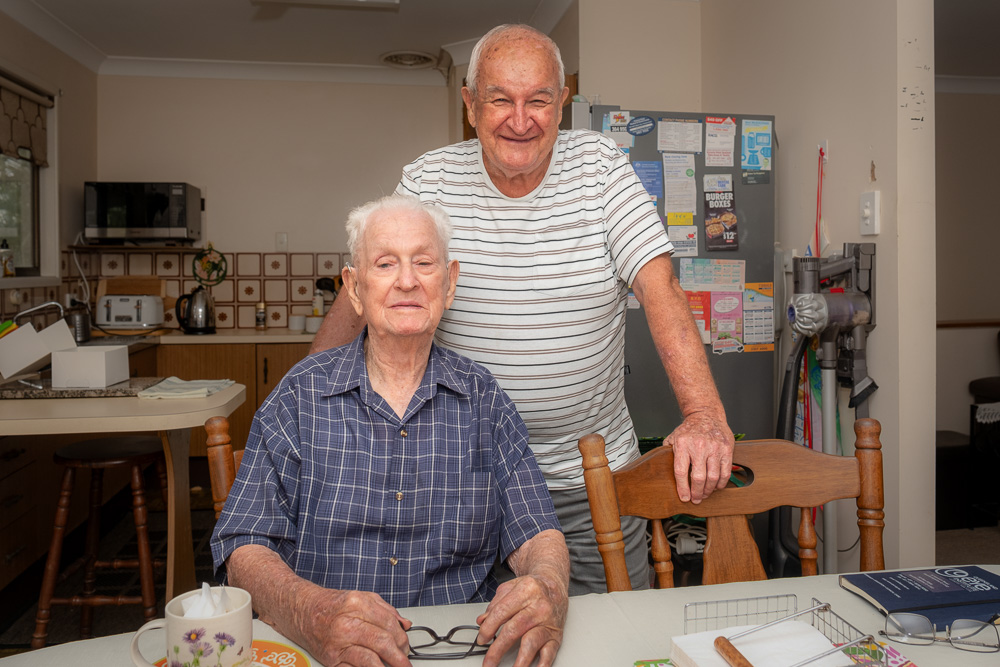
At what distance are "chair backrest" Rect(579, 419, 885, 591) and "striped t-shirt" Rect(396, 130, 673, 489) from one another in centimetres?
30

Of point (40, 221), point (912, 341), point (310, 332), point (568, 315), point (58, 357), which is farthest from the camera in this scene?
point (310, 332)

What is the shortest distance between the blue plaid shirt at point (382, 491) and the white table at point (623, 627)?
0.18 m

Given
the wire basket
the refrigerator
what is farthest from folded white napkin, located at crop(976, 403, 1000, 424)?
the wire basket

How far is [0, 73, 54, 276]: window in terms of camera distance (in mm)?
3873

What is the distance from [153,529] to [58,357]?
1.67m

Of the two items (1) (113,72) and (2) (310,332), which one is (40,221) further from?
(2) (310,332)

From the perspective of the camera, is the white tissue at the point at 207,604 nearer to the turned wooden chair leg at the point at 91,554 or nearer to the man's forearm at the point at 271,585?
the man's forearm at the point at 271,585

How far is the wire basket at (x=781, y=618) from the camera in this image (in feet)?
2.68

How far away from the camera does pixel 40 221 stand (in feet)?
14.5

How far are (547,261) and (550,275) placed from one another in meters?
0.03

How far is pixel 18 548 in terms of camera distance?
9.72ft

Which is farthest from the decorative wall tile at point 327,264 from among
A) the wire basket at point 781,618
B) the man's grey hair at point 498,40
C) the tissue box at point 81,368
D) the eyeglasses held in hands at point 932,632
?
the eyeglasses held in hands at point 932,632

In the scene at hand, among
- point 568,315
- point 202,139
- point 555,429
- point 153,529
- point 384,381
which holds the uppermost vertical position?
point 202,139

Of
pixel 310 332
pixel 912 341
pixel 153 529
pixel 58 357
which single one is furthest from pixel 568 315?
pixel 310 332
